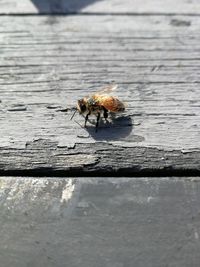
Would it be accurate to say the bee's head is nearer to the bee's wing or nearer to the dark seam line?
the bee's wing

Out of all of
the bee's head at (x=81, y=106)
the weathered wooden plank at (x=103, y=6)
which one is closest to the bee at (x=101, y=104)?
the bee's head at (x=81, y=106)

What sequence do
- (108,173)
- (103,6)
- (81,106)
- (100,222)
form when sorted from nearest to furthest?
(100,222) → (108,173) → (81,106) → (103,6)

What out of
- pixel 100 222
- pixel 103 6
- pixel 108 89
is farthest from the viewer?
pixel 103 6

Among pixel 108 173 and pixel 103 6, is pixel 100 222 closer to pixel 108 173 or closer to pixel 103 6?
pixel 108 173

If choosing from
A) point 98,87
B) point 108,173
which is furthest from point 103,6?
point 108,173

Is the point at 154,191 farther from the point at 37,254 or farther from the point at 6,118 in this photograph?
the point at 6,118

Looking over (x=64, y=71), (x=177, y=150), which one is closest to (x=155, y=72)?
(x=64, y=71)
